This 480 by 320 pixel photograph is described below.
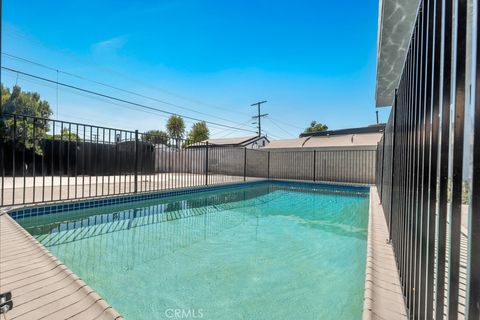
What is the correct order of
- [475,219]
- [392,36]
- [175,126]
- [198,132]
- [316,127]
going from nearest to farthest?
[475,219] < [392,36] < [198,132] < [175,126] < [316,127]

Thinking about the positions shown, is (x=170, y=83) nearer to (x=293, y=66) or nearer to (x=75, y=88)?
(x=75, y=88)

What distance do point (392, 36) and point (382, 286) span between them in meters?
3.19

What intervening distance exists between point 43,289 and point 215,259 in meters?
1.79

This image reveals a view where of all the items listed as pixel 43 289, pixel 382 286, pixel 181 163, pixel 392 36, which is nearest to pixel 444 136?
pixel 382 286

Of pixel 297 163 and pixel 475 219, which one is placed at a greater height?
pixel 475 219

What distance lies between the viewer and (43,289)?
5.55 feet

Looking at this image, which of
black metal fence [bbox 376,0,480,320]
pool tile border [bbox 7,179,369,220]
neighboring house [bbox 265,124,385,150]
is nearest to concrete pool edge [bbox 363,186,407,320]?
black metal fence [bbox 376,0,480,320]

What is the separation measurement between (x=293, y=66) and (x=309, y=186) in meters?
6.14

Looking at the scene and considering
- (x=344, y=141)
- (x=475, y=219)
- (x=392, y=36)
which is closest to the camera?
(x=475, y=219)

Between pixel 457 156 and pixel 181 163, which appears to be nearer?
pixel 457 156

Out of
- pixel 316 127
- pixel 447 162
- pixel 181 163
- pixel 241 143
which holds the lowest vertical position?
pixel 181 163

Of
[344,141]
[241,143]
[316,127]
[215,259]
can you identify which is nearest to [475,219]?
[215,259]

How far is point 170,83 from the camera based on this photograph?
20.0 metres

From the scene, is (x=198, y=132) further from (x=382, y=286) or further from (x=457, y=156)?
(x=457, y=156)
